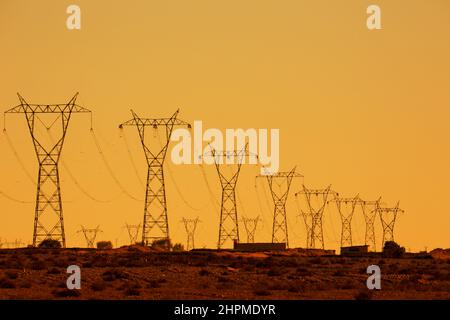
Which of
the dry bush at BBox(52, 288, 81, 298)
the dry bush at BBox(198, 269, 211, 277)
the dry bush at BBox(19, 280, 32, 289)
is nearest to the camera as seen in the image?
the dry bush at BBox(52, 288, 81, 298)

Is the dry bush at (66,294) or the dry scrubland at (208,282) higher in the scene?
the dry bush at (66,294)

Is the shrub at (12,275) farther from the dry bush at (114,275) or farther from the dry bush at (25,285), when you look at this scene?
the dry bush at (25,285)

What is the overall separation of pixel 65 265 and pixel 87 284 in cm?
2825

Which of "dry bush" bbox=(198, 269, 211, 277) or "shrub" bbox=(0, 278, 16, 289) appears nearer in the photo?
"shrub" bbox=(0, 278, 16, 289)

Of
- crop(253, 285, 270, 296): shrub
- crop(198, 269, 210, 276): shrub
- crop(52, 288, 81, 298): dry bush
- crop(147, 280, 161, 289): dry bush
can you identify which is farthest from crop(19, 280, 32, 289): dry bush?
crop(198, 269, 210, 276): shrub

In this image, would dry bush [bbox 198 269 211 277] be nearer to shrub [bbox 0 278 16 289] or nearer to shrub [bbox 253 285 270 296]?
shrub [bbox 253 285 270 296]

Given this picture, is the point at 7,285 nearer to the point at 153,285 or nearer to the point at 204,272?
the point at 153,285

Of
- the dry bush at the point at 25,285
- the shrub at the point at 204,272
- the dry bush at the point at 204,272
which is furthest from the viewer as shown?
the shrub at the point at 204,272

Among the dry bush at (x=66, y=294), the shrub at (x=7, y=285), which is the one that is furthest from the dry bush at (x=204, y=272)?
the dry bush at (x=66, y=294)

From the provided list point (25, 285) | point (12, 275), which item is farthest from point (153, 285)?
point (12, 275)
